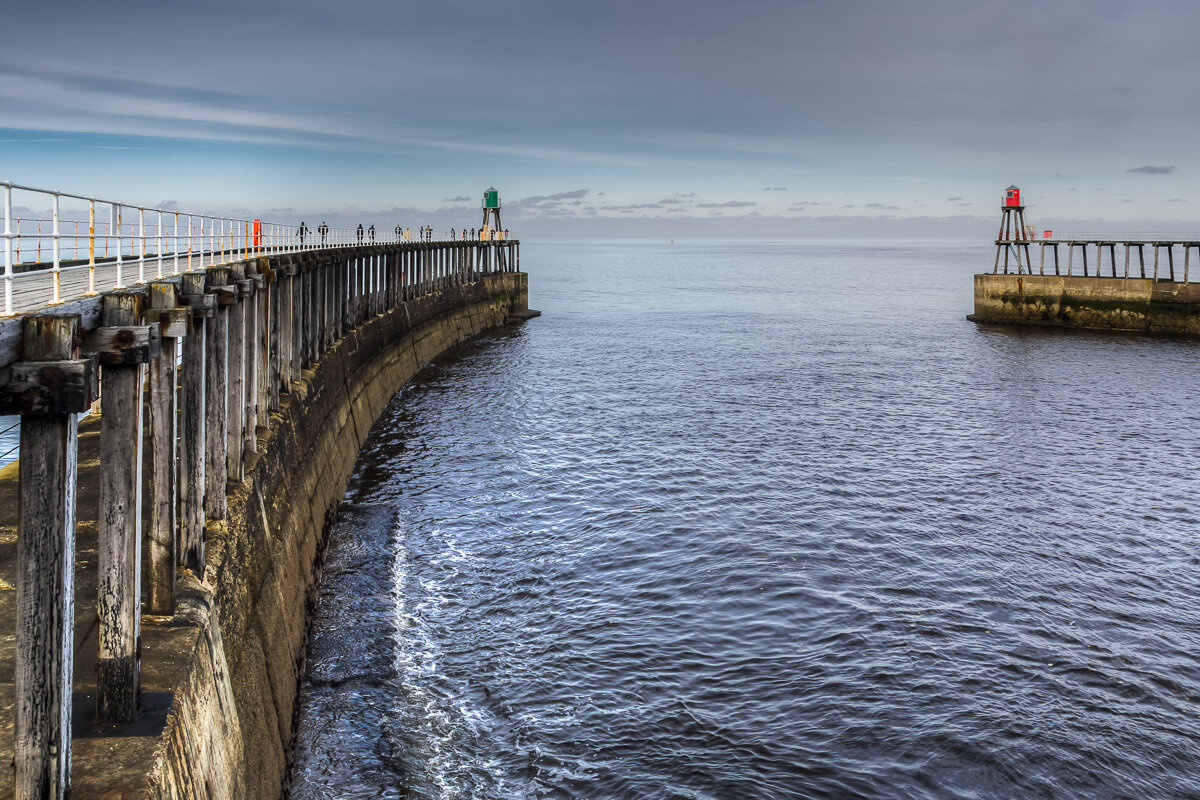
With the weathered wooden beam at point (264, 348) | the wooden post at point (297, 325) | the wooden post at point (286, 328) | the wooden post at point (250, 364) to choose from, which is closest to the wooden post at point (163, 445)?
the wooden post at point (250, 364)

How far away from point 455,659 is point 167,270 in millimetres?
8399

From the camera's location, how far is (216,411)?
36.9 ft

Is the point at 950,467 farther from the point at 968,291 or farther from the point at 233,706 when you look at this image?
the point at 968,291

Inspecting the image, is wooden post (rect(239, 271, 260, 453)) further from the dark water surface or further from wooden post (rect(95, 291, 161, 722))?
wooden post (rect(95, 291, 161, 722))

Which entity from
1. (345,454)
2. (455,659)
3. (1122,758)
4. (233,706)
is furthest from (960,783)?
(345,454)

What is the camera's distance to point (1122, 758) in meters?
11.3

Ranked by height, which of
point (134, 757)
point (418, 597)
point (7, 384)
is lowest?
point (418, 597)

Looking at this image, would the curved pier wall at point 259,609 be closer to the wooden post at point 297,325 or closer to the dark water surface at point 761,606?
the wooden post at point 297,325

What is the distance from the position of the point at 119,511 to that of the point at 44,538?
138 cm

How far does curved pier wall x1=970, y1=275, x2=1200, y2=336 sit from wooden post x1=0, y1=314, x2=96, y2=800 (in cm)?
6353

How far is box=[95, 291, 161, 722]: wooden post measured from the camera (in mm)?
6711

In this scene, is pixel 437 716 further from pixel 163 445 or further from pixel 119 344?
pixel 119 344

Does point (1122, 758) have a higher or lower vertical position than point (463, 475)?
lower

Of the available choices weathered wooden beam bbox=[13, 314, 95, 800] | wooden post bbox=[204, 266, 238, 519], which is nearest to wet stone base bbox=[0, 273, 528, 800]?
wooden post bbox=[204, 266, 238, 519]
